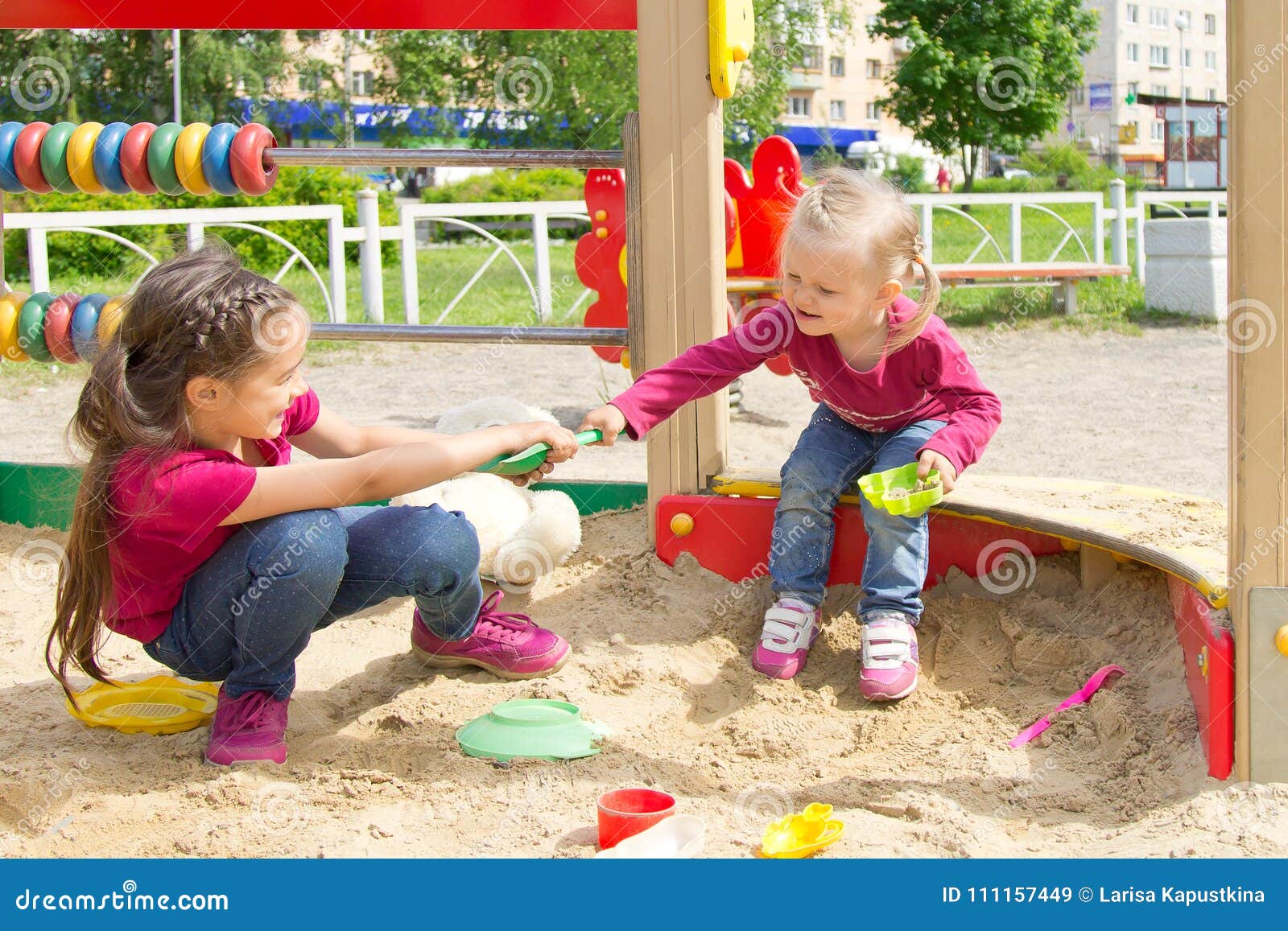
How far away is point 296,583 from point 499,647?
1.57ft

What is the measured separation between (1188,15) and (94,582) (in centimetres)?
3483

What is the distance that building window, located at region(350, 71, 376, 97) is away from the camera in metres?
19.6

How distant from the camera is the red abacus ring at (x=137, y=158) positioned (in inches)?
110

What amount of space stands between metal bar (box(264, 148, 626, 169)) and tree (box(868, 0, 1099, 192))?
1430cm

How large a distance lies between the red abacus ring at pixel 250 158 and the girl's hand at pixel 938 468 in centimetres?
159

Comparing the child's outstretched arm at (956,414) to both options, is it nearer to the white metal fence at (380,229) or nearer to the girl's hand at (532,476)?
the girl's hand at (532,476)

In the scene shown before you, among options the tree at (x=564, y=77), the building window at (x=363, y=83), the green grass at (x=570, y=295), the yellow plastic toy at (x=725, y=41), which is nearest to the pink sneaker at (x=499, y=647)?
the yellow plastic toy at (x=725, y=41)
